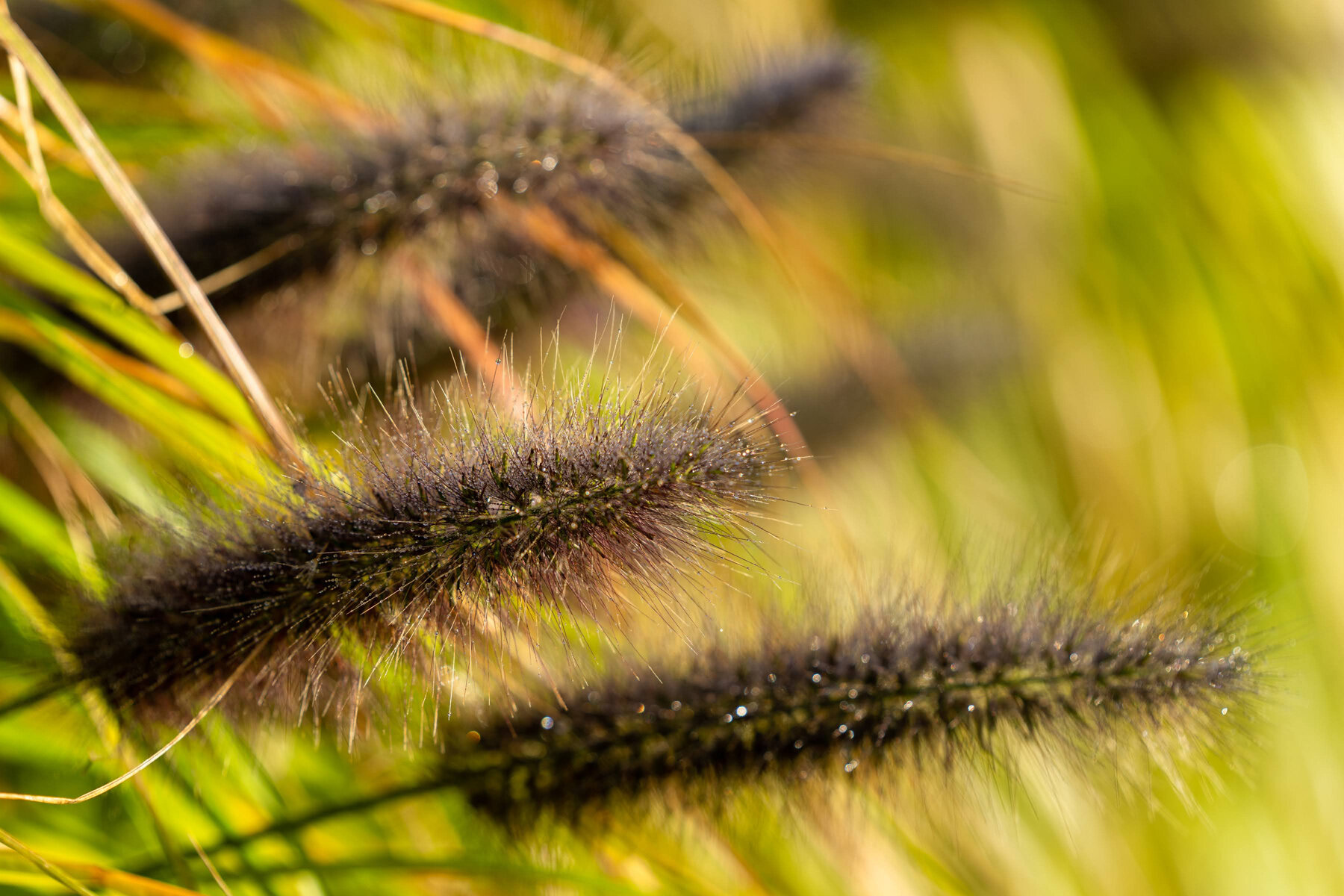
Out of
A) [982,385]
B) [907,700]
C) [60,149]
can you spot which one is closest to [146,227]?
[60,149]

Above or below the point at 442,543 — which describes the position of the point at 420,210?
above

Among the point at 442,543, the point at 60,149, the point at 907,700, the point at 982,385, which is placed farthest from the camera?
the point at 982,385

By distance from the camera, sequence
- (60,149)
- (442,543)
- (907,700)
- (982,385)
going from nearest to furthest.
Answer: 1. (442,543)
2. (907,700)
3. (60,149)
4. (982,385)

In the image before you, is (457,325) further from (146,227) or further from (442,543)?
(442,543)

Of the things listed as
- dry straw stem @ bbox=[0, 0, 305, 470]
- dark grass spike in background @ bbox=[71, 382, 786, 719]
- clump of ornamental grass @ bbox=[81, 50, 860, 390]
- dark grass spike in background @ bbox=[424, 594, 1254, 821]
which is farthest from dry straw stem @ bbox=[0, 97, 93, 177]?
dark grass spike in background @ bbox=[424, 594, 1254, 821]

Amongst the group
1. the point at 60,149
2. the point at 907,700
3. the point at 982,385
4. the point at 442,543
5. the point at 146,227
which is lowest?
the point at 907,700

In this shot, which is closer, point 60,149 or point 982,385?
point 60,149
